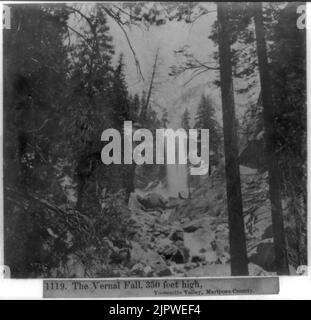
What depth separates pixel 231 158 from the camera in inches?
86.7

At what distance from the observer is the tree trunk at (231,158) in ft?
7.17

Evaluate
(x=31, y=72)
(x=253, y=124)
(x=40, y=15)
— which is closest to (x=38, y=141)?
(x=31, y=72)

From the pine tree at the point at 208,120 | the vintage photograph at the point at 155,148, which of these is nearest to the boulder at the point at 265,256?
the vintage photograph at the point at 155,148

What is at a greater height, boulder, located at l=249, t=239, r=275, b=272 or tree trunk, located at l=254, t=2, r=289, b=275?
tree trunk, located at l=254, t=2, r=289, b=275

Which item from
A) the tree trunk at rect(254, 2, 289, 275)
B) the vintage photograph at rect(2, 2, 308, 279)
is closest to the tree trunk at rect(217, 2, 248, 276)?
the vintage photograph at rect(2, 2, 308, 279)

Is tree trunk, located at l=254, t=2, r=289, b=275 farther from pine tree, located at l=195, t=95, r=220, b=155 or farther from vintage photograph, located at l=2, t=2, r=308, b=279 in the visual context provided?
pine tree, located at l=195, t=95, r=220, b=155

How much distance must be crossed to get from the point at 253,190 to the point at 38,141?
1135 mm

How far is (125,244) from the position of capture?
7.20ft

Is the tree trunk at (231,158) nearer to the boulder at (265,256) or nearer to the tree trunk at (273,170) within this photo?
the boulder at (265,256)
